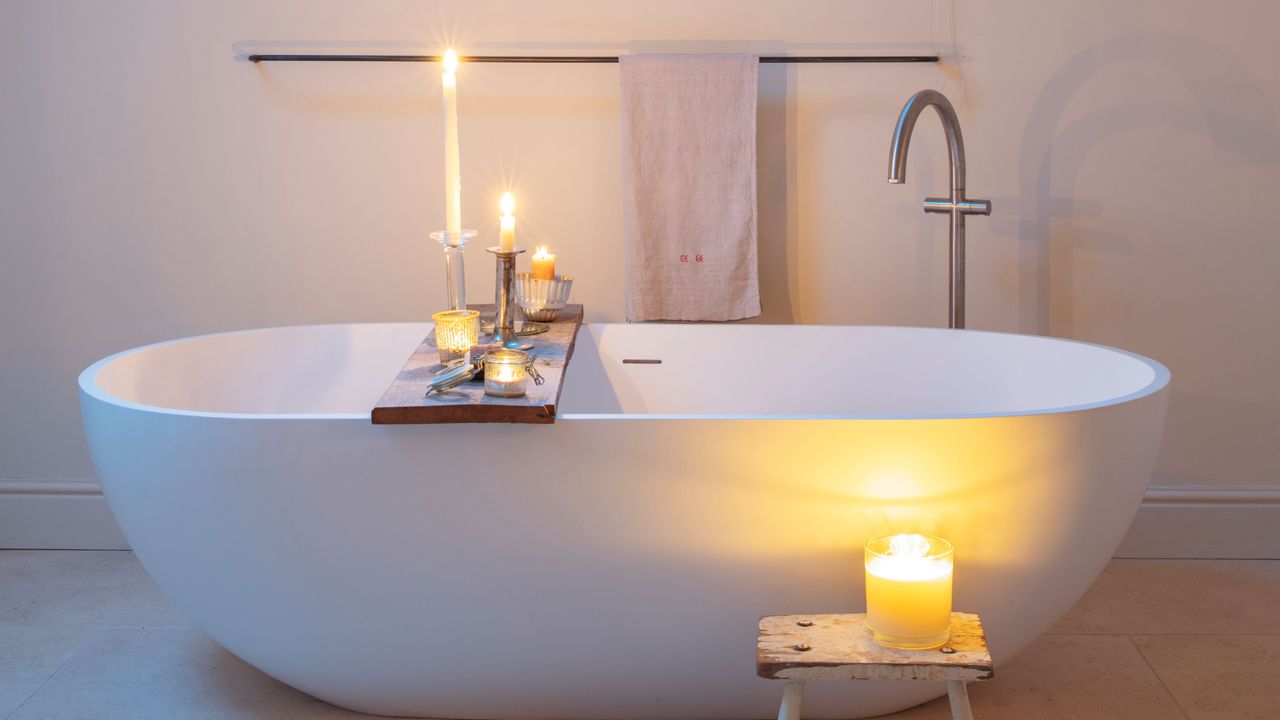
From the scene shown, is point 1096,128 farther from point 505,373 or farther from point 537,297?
point 505,373

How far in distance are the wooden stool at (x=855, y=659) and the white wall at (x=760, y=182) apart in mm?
1247

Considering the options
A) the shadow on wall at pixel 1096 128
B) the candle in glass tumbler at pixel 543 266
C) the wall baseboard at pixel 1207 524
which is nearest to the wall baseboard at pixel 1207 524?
the wall baseboard at pixel 1207 524

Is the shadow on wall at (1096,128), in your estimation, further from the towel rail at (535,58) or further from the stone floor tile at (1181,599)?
the stone floor tile at (1181,599)

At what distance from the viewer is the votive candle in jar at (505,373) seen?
1.63 metres

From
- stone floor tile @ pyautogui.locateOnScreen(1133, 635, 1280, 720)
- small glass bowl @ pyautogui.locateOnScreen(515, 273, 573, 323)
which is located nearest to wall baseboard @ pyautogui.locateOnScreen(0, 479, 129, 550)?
small glass bowl @ pyautogui.locateOnScreen(515, 273, 573, 323)

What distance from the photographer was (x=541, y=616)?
5.56ft

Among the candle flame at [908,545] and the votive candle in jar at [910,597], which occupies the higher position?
the candle flame at [908,545]

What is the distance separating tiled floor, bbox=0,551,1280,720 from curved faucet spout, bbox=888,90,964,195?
0.92 m

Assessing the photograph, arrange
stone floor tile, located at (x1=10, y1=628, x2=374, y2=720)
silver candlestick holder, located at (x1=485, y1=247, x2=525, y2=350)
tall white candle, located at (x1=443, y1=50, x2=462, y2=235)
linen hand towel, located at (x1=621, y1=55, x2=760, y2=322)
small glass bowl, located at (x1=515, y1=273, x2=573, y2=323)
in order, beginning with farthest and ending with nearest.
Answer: linen hand towel, located at (x1=621, y1=55, x2=760, y2=322), small glass bowl, located at (x1=515, y1=273, x2=573, y2=323), silver candlestick holder, located at (x1=485, y1=247, x2=525, y2=350), stone floor tile, located at (x1=10, y1=628, x2=374, y2=720), tall white candle, located at (x1=443, y1=50, x2=462, y2=235)

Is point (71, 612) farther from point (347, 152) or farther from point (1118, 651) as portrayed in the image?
point (1118, 651)

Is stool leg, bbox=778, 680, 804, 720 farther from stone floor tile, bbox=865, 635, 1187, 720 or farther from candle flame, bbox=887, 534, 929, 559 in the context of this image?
stone floor tile, bbox=865, 635, 1187, 720

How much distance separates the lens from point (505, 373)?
5.37 feet

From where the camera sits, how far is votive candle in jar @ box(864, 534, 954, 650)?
4.89 ft

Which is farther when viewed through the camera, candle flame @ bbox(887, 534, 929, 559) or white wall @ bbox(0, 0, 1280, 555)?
white wall @ bbox(0, 0, 1280, 555)
